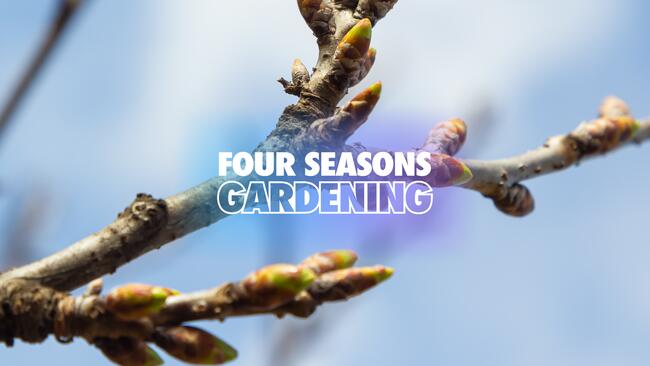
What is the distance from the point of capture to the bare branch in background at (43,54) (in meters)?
1.04

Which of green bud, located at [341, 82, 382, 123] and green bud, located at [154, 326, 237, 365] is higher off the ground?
green bud, located at [341, 82, 382, 123]

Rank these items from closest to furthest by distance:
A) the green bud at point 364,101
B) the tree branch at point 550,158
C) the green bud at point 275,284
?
1. the green bud at point 275,284
2. the green bud at point 364,101
3. the tree branch at point 550,158

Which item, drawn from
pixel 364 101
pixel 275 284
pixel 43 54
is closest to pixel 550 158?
pixel 364 101

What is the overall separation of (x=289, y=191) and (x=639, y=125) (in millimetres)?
1673

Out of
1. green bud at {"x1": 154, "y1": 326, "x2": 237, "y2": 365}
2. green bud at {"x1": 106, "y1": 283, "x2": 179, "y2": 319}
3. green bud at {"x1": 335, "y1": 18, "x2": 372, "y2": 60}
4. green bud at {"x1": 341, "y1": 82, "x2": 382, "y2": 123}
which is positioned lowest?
green bud at {"x1": 154, "y1": 326, "x2": 237, "y2": 365}

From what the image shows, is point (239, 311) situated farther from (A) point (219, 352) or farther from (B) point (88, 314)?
(B) point (88, 314)

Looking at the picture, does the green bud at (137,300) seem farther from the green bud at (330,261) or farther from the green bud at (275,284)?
the green bud at (330,261)

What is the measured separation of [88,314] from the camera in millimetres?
1593

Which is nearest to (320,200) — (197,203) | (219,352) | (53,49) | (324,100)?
(324,100)

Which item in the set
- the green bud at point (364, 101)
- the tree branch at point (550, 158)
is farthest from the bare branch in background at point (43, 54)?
the tree branch at point (550, 158)

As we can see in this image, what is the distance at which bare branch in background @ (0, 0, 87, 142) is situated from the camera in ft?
3.41

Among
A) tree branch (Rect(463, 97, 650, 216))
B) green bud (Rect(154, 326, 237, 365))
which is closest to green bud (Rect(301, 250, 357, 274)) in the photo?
green bud (Rect(154, 326, 237, 365))

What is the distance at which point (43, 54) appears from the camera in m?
1.04

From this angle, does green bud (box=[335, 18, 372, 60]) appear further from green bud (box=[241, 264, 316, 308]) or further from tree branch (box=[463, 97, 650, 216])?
green bud (box=[241, 264, 316, 308])
